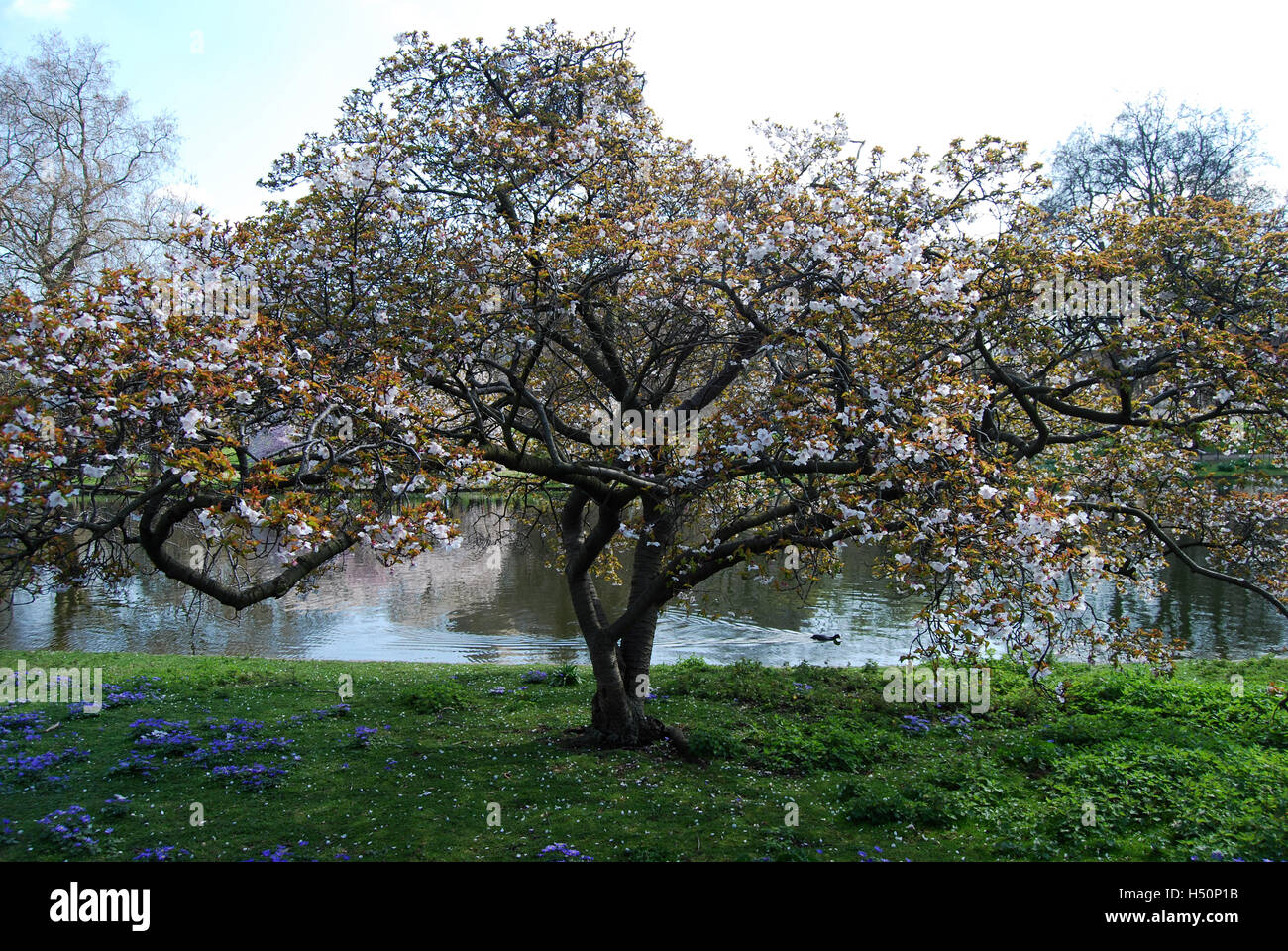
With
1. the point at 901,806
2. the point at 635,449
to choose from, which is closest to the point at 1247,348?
the point at 901,806

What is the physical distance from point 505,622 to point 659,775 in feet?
39.6

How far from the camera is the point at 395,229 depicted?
793cm

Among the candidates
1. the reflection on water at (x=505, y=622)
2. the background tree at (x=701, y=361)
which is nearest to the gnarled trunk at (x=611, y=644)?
the background tree at (x=701, y=361)

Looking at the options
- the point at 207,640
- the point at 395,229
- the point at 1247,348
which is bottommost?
the point at 207,640

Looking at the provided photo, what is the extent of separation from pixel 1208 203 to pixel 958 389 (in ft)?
15.0

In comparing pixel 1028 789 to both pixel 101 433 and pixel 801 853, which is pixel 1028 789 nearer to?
pixel 801 853

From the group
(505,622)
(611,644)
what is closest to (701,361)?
(611,644)

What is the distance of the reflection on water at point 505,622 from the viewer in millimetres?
16484

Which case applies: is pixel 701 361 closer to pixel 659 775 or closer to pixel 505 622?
pixel 659 775

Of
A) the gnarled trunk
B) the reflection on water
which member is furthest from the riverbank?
the reflection on water

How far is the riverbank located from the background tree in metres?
1.35

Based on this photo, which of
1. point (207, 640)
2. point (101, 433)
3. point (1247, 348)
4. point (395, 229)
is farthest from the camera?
point (207, 640)

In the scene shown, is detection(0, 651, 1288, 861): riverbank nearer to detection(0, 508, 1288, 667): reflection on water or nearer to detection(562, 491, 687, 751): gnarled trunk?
detection(562, 491, 687, 751): gnarled trunk

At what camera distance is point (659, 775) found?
24.9 ft
